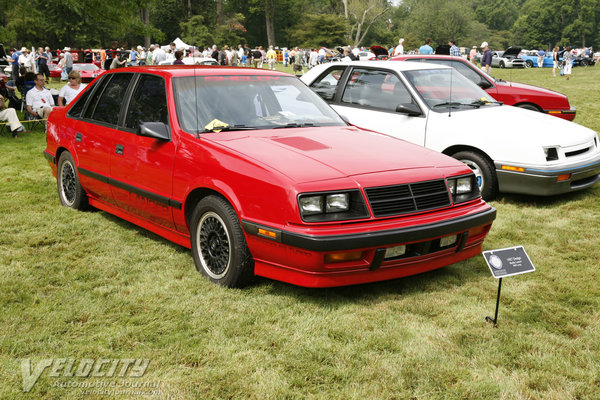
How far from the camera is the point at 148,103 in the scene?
5285mm

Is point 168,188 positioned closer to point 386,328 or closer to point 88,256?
point 88,256

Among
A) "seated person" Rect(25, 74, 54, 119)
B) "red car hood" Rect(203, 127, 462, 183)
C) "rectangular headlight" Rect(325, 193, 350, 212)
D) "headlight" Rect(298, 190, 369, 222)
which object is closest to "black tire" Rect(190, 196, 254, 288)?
"red car hood" Rect(203, 127, 462, 183)

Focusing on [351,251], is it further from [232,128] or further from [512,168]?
[512,168]

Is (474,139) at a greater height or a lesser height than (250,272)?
greater

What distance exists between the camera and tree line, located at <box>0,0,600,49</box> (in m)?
60.1

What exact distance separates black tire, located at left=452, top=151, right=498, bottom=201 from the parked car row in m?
0.02

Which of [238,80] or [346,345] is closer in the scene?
[346,345]

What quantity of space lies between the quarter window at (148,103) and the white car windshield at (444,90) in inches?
136

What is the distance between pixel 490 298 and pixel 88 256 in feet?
10.8

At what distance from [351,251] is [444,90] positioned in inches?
173

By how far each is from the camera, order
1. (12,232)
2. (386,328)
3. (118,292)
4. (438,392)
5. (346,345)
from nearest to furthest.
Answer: (438,392) → (346,345) → (386,328) → (118,292) → (12,232)

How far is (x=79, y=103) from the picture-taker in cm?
638

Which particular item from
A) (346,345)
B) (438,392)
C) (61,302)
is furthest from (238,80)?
(438,392)

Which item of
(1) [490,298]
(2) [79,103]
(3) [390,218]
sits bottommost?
(1) [490,298]
